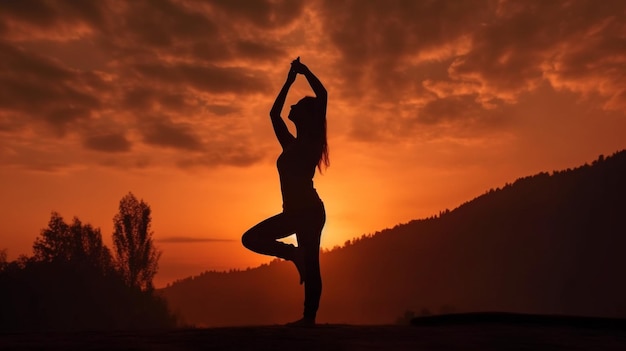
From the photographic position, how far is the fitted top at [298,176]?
29.1ft

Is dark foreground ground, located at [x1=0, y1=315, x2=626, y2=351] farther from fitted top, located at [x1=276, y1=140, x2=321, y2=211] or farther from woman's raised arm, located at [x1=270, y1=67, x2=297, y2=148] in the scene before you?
woman's raised arm, located at [x1=270, y1=67, x2=297, y2=148]

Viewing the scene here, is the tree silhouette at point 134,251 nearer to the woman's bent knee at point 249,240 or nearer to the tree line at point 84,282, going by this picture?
the tree line at point 84,282

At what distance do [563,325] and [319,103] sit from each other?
415cm

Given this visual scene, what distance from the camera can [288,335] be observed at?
609cm

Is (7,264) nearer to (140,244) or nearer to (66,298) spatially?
(66,298)

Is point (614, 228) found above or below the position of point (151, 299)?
above

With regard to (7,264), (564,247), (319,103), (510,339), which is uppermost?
(564,247)

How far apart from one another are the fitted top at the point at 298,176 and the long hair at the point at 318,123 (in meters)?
0.23

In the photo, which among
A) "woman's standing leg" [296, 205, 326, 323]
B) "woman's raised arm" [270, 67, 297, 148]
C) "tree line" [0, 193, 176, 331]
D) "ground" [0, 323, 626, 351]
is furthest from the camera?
"tree line" [0, 193, 176, 331]

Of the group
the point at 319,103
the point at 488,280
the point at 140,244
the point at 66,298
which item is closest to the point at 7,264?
Result: the point at 66,298

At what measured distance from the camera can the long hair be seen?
9172mm

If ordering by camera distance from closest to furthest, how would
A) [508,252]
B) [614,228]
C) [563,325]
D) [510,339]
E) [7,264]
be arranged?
[510,339] → [563,325] → [7,264] → [614,228] → [508,252]

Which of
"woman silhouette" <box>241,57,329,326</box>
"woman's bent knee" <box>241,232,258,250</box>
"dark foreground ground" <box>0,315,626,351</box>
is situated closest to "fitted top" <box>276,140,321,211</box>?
"woman silhouette" <box>241,57,329,326</box>

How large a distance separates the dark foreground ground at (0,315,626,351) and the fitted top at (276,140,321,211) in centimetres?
233
